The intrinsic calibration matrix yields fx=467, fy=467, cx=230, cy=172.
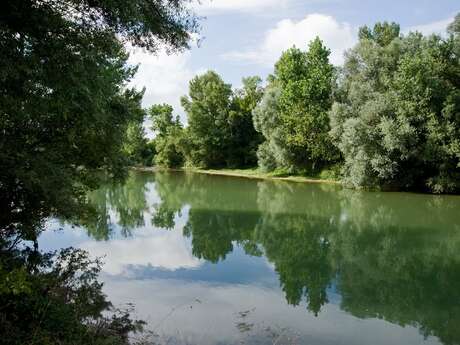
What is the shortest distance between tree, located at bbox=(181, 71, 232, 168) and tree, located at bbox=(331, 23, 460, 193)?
89.1 ft

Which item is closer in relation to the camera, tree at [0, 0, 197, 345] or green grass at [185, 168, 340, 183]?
tree at [0, 0, 197, 345]

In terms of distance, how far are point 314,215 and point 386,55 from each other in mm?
16034

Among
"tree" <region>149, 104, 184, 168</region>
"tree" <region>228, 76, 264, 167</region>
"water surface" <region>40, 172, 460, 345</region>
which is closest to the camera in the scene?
"water surface" <region>40, 172, 460, 345</region>

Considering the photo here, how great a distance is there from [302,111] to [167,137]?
30.2 metres

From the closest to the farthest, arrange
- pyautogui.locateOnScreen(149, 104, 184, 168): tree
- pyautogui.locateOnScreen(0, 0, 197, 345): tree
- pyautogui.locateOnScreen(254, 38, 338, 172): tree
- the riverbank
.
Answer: pyautogui.locateOnScreen(0, 0, 197, 345): tree < pyautogui.locateOnScreen(254, 38, 338, 172): tree < the riverbank < pyautogui.locateOnScreen(149, 104, 184, 168): tree

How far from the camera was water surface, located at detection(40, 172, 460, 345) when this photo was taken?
9.27 metres

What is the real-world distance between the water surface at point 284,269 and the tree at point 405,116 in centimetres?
483

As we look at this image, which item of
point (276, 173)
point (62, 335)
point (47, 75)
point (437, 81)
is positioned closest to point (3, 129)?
point (47, 75)

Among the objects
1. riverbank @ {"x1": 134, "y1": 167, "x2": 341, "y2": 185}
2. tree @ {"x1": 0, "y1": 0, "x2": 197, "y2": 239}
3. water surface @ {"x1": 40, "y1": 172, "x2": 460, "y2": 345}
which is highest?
tree @ {"x1": 0, "y1": 0, "x2": 197, "y2": 239}

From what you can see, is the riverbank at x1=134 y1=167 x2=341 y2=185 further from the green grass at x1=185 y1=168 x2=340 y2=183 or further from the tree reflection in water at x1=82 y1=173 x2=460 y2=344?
the tree reflection in water at x1=82 y1=173 x2=460 y2=344

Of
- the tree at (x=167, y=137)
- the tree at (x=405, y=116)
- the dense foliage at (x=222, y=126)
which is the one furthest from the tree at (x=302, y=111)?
the tree at (x=167, y=137)

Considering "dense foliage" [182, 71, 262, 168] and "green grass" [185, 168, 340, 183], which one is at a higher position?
"dense foliage" [182, 71, 262, 168]

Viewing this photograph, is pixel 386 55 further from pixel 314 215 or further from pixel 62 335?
pixel 62 335

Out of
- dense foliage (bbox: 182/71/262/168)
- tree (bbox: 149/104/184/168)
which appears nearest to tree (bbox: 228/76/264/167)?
dense foliage (bbox: 182/71/262/168)
